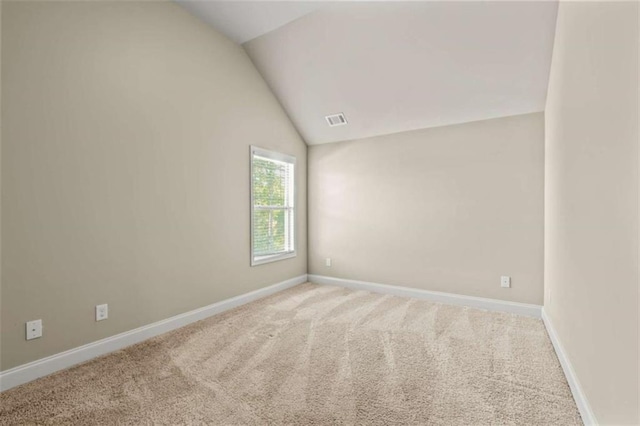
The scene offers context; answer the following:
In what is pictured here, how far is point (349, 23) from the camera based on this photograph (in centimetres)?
297

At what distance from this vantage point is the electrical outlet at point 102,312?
7.79 feet

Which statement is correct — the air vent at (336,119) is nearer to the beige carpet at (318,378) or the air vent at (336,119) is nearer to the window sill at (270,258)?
the window sill at (270,258)

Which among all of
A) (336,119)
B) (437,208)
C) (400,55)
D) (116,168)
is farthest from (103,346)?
(400,55)

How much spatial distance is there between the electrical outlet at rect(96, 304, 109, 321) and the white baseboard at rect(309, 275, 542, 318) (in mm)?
2750

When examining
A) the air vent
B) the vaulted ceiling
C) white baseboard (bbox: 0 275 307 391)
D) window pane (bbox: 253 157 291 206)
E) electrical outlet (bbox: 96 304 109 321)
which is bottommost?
white baseboard (bbox: 0 275 307 391)

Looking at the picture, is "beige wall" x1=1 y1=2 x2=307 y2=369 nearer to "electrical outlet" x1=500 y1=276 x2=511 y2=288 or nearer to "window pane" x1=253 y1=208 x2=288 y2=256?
"window pane" x1=253 y1=208 x2=288 y2=256

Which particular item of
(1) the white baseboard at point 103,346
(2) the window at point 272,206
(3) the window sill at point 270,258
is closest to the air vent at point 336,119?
(2) the window at point 272,206

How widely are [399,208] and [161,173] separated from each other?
2709mm

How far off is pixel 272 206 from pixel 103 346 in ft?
7.53

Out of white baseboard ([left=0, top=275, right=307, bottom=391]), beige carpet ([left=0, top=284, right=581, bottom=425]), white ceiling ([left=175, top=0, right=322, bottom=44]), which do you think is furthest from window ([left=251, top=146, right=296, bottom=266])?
white ceiling ([left=175, top=0, right=322, bottom=44])

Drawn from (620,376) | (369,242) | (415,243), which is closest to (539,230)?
(415,243)

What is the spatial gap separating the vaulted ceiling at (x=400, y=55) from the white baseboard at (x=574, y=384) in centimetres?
222

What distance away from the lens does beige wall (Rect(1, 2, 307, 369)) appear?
199 centimetres

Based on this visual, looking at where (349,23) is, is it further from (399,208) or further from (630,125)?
(630,125)
